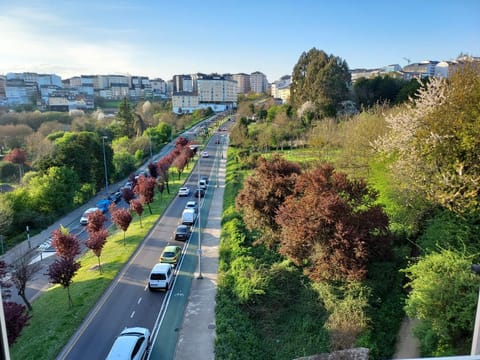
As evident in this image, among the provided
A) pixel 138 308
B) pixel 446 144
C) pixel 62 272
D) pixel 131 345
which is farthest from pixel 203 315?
pixel 446 144

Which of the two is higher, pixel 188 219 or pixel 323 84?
pixel 323 84

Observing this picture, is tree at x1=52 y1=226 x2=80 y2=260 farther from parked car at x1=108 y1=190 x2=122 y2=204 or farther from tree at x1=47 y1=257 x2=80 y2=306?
parked car at x1=108 y1=190 x2=122 y2=204

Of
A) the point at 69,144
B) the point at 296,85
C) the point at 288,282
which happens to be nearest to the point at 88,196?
the point at 69,144

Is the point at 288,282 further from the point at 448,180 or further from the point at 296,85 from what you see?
the point at 296,85

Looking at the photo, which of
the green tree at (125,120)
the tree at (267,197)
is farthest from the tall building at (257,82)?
the tree at (267,197)

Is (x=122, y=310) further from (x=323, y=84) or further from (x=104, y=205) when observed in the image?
(x=323, y=84)

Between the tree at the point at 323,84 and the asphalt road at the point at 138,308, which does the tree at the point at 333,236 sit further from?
the tree at the point at 323,84
